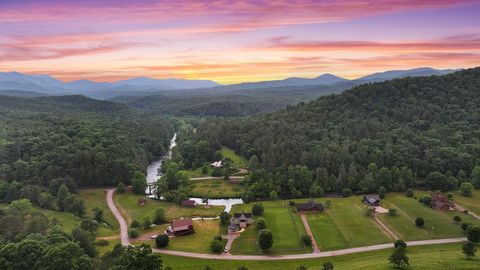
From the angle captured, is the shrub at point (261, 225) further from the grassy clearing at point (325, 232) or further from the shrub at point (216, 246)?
the shrub at point (216, 246)

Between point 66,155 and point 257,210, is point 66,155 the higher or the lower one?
the higher one

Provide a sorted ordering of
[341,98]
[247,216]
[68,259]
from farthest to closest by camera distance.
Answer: [341,98] < [247,216] < [68,259]

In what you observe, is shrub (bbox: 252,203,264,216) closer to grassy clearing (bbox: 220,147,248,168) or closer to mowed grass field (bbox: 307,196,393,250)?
mowed grass field (bbox: 307,196,393,250)

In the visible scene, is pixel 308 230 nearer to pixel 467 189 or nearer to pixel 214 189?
pixel 214 189

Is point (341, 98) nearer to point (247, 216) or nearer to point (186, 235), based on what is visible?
point (247, 216)

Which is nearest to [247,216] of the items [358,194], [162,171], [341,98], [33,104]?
[358,194]

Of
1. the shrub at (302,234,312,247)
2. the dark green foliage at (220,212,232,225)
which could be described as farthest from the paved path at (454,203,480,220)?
the dark green foliage at (220,212,232,225)

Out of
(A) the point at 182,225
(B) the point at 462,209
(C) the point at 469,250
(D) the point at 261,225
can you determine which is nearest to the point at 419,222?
(B) the point at 462,209
